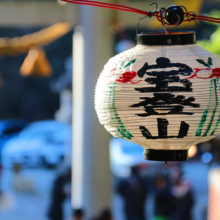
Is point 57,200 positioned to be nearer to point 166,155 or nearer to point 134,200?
point 134,200

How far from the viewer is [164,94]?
1758 mm

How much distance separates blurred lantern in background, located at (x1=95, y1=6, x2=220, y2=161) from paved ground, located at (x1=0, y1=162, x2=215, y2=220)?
5.92 meters

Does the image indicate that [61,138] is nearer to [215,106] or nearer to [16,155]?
[16,155]

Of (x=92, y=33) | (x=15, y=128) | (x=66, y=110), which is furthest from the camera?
(x=15, y=128)

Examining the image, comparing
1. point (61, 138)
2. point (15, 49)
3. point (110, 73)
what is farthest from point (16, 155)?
point (110, 73)

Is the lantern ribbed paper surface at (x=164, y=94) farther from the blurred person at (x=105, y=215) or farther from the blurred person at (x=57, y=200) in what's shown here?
the blurred person at (x=57, y=200)

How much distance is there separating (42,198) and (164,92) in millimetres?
9033

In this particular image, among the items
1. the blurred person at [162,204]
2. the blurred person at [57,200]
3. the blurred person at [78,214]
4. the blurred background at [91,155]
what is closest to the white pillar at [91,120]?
the blurred background at [91,155]

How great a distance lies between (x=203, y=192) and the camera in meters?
10.6

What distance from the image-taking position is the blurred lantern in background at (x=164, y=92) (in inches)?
69.5

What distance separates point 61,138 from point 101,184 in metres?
9.15

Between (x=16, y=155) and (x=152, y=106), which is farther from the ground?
(x=152, y=106)

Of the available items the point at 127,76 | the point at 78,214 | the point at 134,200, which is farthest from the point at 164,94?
the point at 134,200

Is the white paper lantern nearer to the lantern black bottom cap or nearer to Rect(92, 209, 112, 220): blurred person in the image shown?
the lantern black bottom cap
